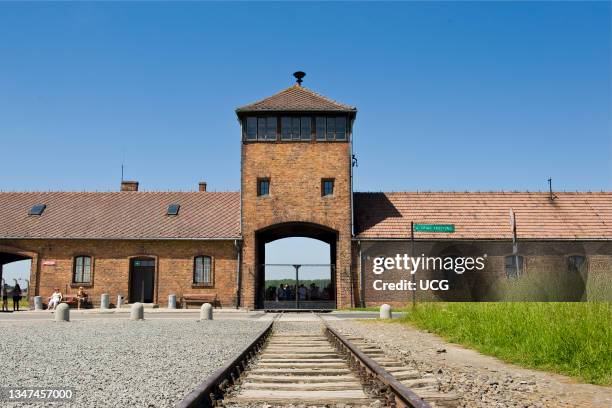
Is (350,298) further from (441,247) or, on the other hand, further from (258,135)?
(258,135)

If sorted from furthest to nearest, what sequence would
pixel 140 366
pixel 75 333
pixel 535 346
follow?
pixel 75 333, pixel 535 346, pixel 140 366

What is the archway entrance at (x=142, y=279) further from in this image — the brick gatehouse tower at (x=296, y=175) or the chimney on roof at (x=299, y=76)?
the chimney on roof at (x=299, y=76)

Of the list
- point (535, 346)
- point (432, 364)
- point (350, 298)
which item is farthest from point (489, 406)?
point (350, 298)

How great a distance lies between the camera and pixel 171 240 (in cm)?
2814

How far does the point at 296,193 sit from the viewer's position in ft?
90.1

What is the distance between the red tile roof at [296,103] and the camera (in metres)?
27.7

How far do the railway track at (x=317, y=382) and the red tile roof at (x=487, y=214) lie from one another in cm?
1906

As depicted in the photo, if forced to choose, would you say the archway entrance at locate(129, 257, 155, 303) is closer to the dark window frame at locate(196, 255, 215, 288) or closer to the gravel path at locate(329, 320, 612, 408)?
the dark window frame at locate(196, 255, 215, 288)

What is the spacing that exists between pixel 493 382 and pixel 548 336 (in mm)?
2534

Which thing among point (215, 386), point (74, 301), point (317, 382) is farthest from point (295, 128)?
point (215, 386)

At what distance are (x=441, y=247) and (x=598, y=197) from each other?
34.4ft

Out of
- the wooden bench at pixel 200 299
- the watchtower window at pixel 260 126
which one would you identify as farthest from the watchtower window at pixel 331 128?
the wooden bench at pixel 200 299

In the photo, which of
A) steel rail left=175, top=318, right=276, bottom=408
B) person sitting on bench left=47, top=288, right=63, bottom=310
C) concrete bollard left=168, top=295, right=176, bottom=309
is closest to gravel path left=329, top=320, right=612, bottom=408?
steel rail left=175, top=318, right=276, bottom=408

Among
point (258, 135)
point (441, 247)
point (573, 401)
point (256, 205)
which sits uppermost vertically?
point (258, 135)
